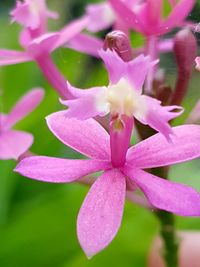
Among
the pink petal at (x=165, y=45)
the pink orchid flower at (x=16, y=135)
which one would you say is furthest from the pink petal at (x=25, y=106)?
the pink petal at (x=165, y=45)

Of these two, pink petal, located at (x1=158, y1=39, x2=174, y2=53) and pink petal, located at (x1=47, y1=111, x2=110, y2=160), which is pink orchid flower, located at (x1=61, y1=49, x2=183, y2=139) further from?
pink petal, located at (x1=158, y1=39, x2=174, y2=53)

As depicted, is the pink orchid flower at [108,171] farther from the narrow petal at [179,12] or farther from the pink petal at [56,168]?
the narrow petal at [179,12]

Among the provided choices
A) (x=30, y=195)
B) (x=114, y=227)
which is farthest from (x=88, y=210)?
(x=30, y=195)

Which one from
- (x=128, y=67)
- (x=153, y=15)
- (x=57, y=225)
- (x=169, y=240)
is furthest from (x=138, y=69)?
(x=57, y=225)

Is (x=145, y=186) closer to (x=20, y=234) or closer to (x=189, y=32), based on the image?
(x=189, y=32)

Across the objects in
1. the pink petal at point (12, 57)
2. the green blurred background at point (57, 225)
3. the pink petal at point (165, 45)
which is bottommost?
the green blurred background at point (57, 225)

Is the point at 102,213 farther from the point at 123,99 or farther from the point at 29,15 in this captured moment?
the point at 29,15

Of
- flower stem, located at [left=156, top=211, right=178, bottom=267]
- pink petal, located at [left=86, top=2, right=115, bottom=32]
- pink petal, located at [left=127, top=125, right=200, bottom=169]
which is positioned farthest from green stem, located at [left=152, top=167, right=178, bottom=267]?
pink petal, located at [left=86, top=2, right=115, bottom=32]
